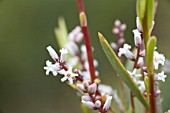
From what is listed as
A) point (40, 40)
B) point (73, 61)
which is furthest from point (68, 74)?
point (40, 40)

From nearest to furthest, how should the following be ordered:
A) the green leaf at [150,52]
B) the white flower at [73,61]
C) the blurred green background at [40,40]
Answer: the green leaf at [150,52], the white flower at [73,61], the blurred green background at [40,40]

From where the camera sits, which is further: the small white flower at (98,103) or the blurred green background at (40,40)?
the blurred green background at (40,40)

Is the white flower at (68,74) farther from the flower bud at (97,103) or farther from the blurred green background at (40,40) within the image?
the blurred green background at (40,40)

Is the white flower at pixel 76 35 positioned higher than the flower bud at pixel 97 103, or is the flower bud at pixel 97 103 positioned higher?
the white flower at pixel 76 35

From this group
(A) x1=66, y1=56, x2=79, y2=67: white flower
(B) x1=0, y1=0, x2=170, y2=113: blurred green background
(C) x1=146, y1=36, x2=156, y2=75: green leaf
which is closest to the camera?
(C) x1=146, y1=36, x2=156, y2=75: green leaf

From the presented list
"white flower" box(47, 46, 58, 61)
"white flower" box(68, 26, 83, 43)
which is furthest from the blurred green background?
"white flower" box(47, 46, 58, 61)

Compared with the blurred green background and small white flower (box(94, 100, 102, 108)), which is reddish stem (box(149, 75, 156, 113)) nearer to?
small white flower (box(94, 100, 102, 108))

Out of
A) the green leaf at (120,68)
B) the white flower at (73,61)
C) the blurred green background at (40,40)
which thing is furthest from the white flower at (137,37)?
→ the blurred green background at (40,40)

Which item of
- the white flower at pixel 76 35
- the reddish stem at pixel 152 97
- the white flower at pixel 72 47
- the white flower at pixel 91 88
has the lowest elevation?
the reddish stem at pixel 152 97

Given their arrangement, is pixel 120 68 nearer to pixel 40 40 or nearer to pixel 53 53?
pixel 53 53
